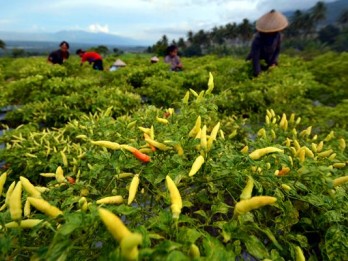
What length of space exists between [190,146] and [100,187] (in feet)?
1.90

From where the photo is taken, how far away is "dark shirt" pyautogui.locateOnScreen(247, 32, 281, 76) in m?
7.10

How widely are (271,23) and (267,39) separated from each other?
339 millimetres

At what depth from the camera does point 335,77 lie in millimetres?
6012

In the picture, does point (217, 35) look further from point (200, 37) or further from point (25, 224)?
point (25, 224)

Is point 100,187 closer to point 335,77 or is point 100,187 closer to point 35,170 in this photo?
point 35,170

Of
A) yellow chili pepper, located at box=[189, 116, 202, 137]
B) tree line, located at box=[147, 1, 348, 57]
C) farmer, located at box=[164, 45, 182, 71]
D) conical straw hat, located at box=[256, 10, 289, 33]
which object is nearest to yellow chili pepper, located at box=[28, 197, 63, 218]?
yellow chili pepper, located at box=[189, 116, 202, 137]

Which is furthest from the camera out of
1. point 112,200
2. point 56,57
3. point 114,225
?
point 56,57

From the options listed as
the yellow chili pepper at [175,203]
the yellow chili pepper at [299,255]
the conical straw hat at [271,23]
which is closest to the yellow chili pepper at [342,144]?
the yellow chili pepper at [299,255]

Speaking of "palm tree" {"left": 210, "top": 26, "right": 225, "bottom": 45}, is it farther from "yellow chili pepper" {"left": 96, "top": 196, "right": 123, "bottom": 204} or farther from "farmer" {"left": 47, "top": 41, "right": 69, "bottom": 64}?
"yellow chili pepper" {"left": 96, "top": 196, "right": 123, "bottom": 204}

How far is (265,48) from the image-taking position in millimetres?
7539

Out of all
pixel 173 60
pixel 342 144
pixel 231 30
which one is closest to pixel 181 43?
pixel 231 30

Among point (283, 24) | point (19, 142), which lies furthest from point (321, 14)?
point (19, 142)

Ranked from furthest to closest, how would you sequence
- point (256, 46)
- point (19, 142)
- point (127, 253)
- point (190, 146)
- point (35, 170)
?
1. point (256, 46)
2. point (19, 142)
3. point (35, 170)
4. point (190, 146)
5. point (127, 253)

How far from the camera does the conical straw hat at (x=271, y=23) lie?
7301 mm
